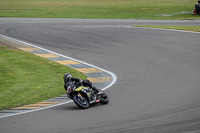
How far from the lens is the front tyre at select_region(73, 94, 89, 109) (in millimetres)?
10812

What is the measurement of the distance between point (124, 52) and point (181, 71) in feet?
19.4

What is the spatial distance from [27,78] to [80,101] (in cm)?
570

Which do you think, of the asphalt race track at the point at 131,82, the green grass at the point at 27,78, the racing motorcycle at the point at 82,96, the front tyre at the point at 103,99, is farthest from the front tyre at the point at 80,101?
the green grass at the point at 27,78

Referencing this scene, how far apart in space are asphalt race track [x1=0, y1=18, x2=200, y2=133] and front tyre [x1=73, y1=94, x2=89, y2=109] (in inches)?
6.9

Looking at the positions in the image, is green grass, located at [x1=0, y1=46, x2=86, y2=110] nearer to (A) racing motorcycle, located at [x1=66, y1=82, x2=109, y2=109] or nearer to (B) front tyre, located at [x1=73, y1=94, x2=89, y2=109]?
(A) racing motorcycle, located at [x1=66, y1=82, x2=109, y2=109]

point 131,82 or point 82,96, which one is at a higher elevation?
point 82,96

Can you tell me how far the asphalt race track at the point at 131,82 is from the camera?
29.3ft

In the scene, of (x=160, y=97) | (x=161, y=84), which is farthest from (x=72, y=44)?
(x=160, y=97)

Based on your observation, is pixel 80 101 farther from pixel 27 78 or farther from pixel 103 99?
pixel 27 78

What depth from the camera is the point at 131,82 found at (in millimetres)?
14797

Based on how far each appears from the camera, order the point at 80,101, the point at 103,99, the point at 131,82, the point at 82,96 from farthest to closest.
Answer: the point at 131,82 < the point at 103,99 < the point at 82,96 < the point at 80,101

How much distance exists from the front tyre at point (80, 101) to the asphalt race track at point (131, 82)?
0.18 m

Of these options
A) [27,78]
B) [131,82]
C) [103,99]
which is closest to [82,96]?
[103,99]

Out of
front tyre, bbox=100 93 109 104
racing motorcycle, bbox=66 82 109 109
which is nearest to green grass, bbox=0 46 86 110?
racing motorcycle, bbox=66 82 109 109
